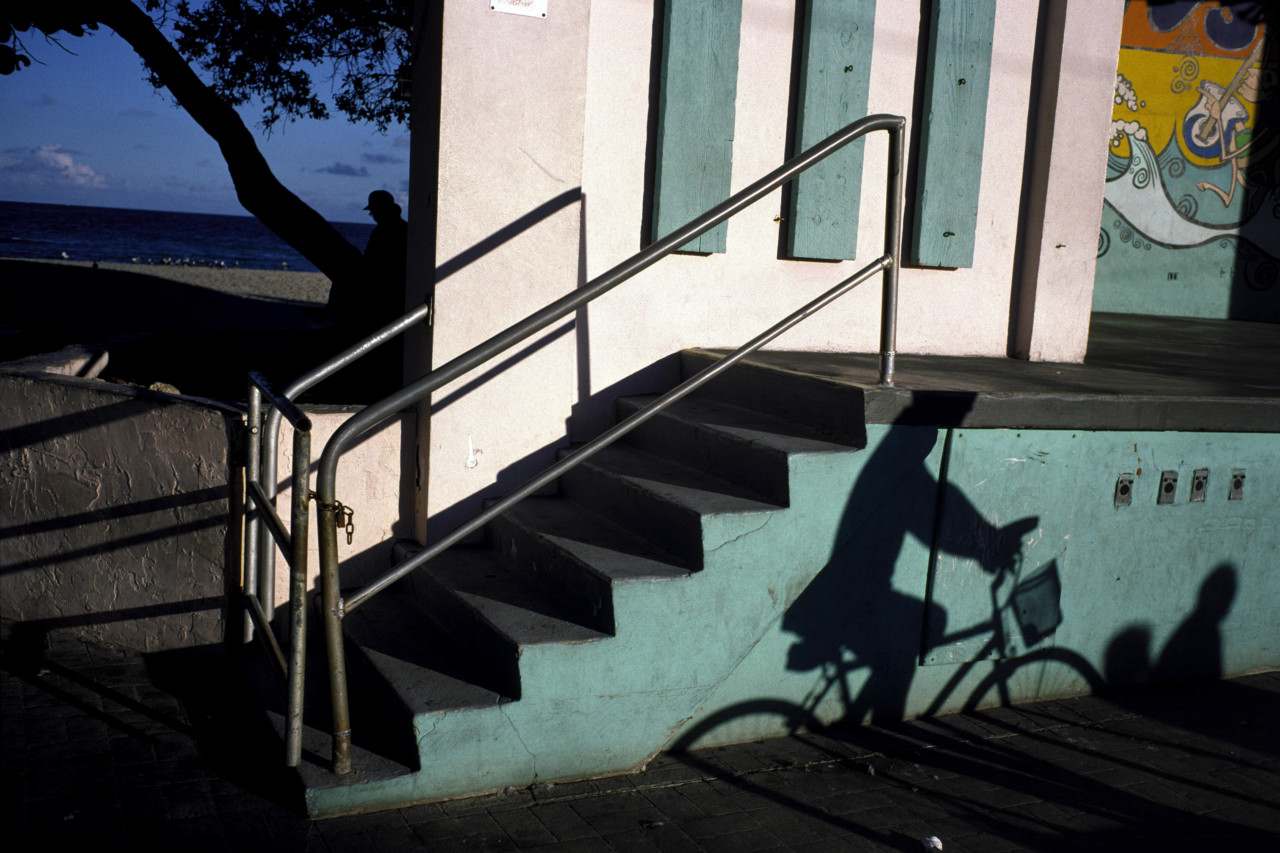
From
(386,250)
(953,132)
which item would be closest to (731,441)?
Answer: (953,132)

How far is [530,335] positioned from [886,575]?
5.36ft

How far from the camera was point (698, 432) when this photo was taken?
4.13 meters

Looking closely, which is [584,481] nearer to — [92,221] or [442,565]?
[442,565]

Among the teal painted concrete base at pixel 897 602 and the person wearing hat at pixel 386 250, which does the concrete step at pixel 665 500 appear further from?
the person wearing hat at pixel 386 250

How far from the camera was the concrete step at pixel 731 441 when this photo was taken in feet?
11.9

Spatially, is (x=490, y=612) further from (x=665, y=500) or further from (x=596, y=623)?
(x=665, y=500)

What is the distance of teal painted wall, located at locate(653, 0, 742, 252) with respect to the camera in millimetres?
4430

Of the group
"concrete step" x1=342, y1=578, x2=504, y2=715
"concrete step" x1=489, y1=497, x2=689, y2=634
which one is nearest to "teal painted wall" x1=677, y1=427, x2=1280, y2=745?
"concrete step" x1=489, y1=497, x2=689, y2=634

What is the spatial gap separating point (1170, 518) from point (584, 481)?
2.45 metres

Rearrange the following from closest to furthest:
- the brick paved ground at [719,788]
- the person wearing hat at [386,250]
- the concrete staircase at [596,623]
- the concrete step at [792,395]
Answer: the brick paved ground at [719,788]
the concrete staircase at [596,623]
the concrete step at [792,395]
the person wearing hat at [386,250]

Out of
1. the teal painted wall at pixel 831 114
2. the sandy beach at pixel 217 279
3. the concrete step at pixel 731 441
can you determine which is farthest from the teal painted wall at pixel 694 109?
the sandy beach at pixel 217 279

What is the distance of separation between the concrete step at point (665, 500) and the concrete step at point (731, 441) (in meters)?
0.05

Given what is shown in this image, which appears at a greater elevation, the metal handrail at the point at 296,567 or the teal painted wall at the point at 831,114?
the teal painted wall at the point at 831,114

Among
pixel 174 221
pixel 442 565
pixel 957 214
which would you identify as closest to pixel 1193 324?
pixel 957 214
